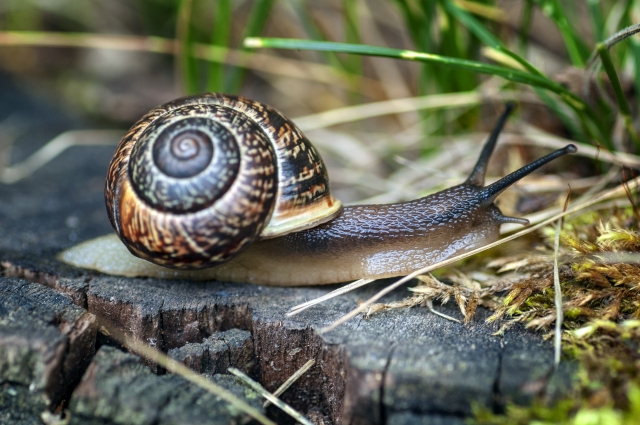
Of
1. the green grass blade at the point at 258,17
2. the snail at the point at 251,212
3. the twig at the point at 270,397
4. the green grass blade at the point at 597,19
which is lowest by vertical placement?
the twig at the point at 270,397

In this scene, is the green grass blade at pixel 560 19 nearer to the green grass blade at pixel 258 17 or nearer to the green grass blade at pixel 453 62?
the green grass blade at pixel 453 62

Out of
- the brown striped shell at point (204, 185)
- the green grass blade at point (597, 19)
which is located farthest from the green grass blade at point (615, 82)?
the brown striped shell at point (204, 185)

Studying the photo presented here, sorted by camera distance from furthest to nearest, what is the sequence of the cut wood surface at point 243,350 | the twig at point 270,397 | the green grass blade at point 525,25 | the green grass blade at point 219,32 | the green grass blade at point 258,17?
the green grass blade at point 219,32
the green grass blade at point 258,17
the green grass blade at point 525,25
the twig at point 270,397
the cut wood surface at point 243,350

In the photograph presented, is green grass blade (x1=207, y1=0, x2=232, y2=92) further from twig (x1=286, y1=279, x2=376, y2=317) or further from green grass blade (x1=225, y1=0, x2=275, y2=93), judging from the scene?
twig (x1=286, y1=279, x2=376, y2=317)

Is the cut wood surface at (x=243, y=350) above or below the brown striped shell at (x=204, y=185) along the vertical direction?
below

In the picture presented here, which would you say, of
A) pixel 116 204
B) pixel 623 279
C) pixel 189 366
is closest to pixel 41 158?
pixel 116 204


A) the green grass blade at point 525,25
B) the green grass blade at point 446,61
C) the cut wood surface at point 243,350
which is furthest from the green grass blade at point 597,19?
the cut wood surface at point 243,350

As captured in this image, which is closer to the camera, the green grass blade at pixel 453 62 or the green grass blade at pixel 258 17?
the green grass blade at pixel 453 62

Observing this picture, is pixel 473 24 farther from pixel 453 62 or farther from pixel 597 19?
pixel 453 62

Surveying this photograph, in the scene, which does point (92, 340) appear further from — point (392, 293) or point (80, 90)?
point (80, 90)

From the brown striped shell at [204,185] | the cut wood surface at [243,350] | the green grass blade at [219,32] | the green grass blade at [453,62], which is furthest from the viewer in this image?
the green grass blade at [219,32]
